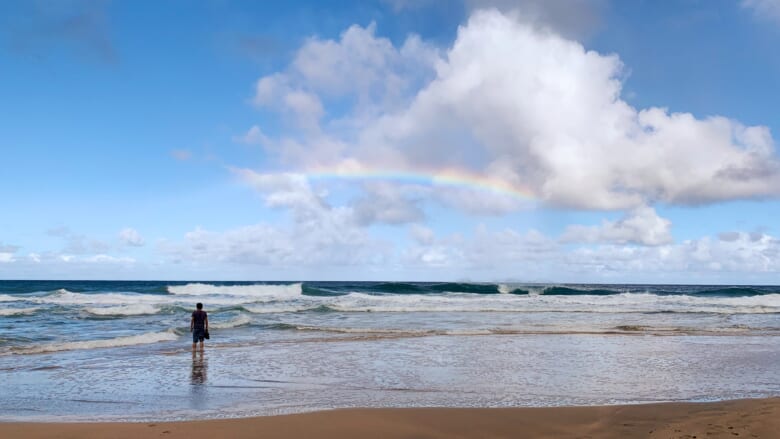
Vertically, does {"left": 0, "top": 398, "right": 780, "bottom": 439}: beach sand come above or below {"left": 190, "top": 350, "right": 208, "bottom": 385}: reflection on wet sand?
above

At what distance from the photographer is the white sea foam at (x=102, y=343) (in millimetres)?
16453

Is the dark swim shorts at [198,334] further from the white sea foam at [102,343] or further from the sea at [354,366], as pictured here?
the white sea foam at [102,343]

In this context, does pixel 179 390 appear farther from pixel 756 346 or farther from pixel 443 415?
pixel 756 346

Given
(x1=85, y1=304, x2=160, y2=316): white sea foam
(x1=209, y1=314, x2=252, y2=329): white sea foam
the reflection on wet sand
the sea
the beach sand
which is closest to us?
the beach sand

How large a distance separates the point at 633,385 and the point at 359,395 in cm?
511

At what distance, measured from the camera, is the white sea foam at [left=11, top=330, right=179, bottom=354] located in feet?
54.0

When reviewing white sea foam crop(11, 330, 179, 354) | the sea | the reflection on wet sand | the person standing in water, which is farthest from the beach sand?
white sea foam crop(11, 330, 179, 354)

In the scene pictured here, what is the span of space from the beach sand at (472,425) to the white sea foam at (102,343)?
939 cm

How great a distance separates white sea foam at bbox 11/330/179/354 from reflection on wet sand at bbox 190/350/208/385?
3249 mm

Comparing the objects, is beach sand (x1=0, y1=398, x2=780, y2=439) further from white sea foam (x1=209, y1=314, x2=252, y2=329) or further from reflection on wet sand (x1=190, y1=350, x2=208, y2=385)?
white sea foam (x1=209, y1=314, x2=252, y2=329)

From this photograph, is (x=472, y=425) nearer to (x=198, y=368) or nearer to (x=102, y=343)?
(x=198, y=368)

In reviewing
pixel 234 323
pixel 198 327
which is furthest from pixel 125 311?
pixel 198 327

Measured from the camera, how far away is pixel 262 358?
14.8 meters

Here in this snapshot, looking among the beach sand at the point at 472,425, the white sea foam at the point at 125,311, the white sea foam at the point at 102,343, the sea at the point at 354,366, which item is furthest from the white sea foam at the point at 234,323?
the beach sand at the point at 472,425
